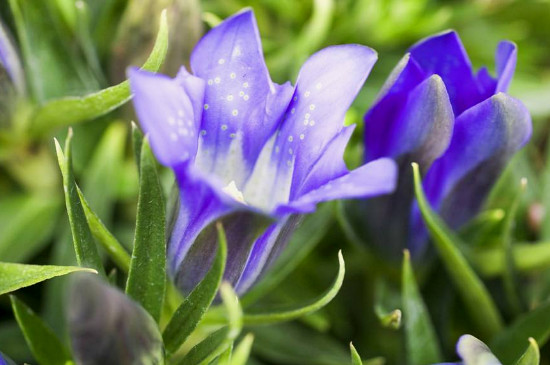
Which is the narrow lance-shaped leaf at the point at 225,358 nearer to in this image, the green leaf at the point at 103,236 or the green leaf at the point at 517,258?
the green leaf at the point at 103,236

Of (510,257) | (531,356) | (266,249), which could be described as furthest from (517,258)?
(266,249)

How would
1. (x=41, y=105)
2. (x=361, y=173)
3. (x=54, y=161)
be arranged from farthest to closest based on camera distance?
(x=54, y=161) → (x=41, y=105) → (x=361, y=173)

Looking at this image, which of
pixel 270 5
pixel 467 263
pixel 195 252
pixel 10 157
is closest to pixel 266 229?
pixel 195 252

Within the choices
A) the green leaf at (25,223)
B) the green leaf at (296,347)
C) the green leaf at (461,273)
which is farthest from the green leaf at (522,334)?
the green leaf at (25,223)

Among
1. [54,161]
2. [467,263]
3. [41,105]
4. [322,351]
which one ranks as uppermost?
[41,105]

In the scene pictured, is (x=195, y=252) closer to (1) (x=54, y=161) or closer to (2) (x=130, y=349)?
(2) (x=130, y=349)

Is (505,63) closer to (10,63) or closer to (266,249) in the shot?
(266,249)
